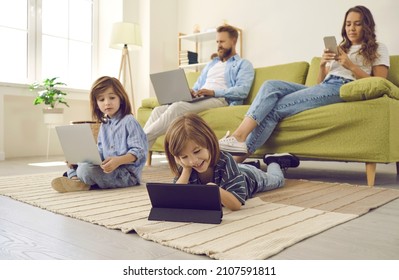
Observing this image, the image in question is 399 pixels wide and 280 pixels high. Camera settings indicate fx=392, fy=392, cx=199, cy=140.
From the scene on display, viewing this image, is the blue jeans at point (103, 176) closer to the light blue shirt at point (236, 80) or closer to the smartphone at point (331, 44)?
the light blue shirt at point (236, 80)

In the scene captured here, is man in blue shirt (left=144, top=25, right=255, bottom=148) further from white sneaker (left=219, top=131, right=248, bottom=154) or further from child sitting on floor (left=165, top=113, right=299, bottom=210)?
child sitting on floor (left=165, top=113, right=299, bottom=210)

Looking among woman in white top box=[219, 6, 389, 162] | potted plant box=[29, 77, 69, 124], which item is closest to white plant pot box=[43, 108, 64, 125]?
potted plant box=[29, 77, 69, 124]

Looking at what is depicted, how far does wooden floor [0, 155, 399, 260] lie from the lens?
85cm

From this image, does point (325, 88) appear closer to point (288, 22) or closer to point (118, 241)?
point (118, 241)

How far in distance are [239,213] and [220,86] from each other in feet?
5.31

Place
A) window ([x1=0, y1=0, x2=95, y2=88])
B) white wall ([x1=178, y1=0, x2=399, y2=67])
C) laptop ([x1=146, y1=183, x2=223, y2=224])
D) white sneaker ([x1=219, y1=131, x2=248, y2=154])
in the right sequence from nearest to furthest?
laptop ([x1=146, y1=183, x2=223, y2=224]) < white sneaker ([x1=219, y1=131, x2=248, y2=154]) < white wall ([x1=178, y1=0, x2=399, y2=67]) < window ([x1=0, y1=0, x2=95, y2=88])

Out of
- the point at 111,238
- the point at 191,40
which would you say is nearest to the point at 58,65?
the point at 191,40

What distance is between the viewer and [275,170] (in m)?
1.81

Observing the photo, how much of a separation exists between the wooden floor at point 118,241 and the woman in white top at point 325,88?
33.5 inches

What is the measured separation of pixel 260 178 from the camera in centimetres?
158

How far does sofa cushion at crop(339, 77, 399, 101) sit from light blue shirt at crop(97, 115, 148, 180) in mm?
994

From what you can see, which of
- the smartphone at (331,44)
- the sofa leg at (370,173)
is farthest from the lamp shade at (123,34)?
the sofa leg at (370,173)

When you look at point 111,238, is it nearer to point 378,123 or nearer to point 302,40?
point 378,123
